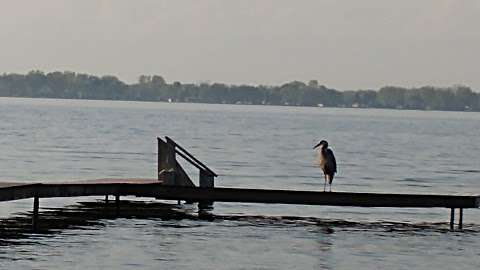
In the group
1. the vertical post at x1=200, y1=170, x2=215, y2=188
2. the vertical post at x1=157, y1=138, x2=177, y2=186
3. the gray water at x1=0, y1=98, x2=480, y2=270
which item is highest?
the vertical post at x1=157, y1=138, x2=177, y2=186

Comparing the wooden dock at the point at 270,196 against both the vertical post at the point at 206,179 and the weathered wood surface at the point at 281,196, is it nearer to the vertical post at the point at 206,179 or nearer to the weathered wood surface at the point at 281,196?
the weathered wood surface at the point at 281,196

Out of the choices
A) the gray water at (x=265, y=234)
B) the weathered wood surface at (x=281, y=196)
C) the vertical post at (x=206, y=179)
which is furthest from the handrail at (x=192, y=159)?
the weathered wood surface at (x=281, y=196)

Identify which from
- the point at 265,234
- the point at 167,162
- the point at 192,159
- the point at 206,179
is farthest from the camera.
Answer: the point at 192,159

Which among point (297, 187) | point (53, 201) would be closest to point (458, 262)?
point (53, 201)

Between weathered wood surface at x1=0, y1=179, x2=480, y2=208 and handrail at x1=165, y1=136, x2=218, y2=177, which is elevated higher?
handrail at x1=165, y1=136, x2=218, y2=177

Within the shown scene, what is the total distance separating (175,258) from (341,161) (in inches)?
1908

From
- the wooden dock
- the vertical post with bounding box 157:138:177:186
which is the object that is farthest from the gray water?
the vertical post with bounding box 157:138:177:186

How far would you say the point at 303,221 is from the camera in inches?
1308

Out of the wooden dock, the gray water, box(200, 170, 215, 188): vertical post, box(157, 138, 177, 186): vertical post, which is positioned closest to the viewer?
the gray water

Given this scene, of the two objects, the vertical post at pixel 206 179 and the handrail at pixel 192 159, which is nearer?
the handrail at pixel 192 159

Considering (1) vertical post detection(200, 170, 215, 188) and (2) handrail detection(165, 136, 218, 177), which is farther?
(1) vertical post detection(200, 170, 215, 188)

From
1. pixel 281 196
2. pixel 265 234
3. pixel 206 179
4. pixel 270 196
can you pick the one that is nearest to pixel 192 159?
pixel 206 179

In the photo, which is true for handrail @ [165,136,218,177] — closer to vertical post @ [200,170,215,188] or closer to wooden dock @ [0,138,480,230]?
vertical post @ [200,170,215,188]

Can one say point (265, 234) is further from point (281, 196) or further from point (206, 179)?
point (206, 179)
